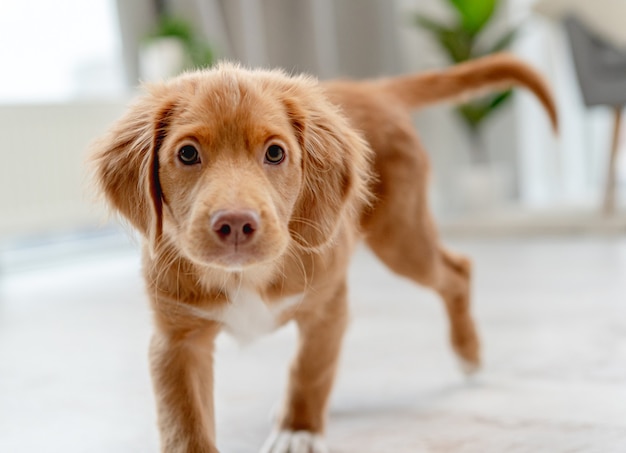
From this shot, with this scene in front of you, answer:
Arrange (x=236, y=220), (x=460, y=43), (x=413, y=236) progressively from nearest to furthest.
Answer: (x=236, y=220) → (x=413, y=236) → (x=460, y=43)

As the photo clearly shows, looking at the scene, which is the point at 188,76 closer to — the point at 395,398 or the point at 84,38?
the point at 395,398

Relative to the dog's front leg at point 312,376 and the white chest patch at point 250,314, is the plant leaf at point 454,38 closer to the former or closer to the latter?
the dog's front leg at point 312,376

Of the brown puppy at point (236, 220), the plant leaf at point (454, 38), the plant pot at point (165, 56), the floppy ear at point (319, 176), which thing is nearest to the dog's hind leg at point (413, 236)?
the brown puppy at point (236, 220)

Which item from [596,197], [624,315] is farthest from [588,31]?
[624,315]

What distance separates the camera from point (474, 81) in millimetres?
1944

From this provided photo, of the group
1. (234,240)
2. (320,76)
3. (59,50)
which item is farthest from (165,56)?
(234,240)

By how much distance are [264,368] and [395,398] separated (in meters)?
0.45

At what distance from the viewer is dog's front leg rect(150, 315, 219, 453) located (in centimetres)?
124

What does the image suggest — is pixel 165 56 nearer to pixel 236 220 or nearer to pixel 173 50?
pixel 173 50

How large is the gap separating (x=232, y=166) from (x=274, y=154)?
9 centimetres

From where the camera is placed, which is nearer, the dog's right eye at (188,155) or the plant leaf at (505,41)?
the dog's right eye at (188,155)

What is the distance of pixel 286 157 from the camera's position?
3.91ft

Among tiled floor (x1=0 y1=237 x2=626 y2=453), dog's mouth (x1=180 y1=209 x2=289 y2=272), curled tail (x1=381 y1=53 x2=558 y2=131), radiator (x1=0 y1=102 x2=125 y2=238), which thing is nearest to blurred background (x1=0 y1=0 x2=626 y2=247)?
radiator (x1=0 y1=102 x2=125 y2=238)

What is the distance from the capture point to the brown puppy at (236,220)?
1.10 metres
